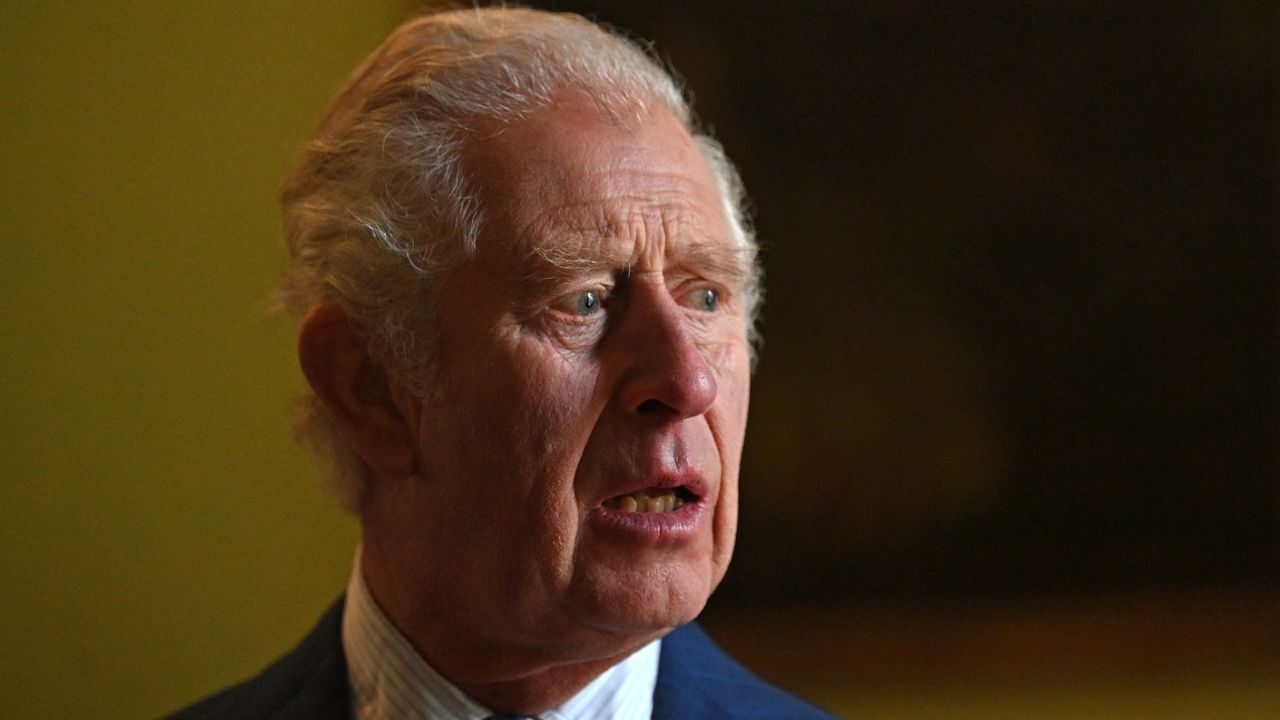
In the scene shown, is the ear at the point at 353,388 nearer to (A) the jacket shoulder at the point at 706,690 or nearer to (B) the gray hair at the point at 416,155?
(B) the gray hair at the point at 416,155

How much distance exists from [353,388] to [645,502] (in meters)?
0.37

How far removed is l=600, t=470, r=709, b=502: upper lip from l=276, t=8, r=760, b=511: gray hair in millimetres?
244

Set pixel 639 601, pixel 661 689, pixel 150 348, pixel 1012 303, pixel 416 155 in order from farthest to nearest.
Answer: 1. pixel 1012 303
2. pixel 150 348
3. pixel 661 689
4. pixel 416 155
5. pixel 639 601

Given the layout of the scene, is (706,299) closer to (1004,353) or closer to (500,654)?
(500,654)

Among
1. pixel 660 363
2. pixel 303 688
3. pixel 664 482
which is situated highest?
pixel 660 363

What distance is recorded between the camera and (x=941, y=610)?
2469 mm

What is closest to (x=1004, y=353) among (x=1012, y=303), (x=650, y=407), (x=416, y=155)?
(x=1012, y=303)

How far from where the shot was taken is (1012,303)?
250cm

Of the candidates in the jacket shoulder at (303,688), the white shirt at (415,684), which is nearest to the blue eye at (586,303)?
the white shirt at (415,684)

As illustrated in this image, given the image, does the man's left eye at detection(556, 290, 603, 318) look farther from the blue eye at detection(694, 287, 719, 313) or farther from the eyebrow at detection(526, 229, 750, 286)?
the blue eye at detection(694, 287, 719, 313)

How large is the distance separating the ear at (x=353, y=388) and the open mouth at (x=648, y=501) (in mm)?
257

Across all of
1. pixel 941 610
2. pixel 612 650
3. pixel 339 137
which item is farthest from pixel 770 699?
pixel 941 610

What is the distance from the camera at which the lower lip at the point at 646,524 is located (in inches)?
51.4

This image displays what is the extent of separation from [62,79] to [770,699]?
4.73 feet
